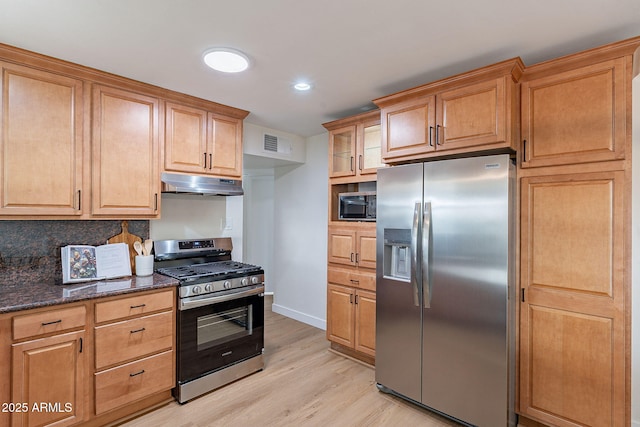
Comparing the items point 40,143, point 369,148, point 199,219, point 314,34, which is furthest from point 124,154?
point 369,148

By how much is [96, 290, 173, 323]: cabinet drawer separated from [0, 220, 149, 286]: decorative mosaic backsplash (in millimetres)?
614

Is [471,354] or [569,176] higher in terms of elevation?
[569,176]

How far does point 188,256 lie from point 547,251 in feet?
9.68

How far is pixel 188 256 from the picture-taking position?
312 centimetres

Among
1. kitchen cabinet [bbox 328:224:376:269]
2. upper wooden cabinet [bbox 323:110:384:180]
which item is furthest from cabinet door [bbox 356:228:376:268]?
upper wooden cabinet [bbox 323:110:384:180]

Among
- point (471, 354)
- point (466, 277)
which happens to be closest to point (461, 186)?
point (466, 277)

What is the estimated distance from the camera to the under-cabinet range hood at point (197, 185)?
2684 millimetres

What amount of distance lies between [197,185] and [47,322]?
4.55 feet

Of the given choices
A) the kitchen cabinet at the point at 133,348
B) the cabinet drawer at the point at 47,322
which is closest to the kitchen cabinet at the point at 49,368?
the cabinet drawer at the point at 47,322

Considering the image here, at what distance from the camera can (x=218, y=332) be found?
8.84 feet

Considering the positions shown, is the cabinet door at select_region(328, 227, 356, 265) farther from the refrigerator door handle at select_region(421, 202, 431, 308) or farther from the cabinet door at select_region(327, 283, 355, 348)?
the refrigerator door handle at select_region(421, 202, 431, 308)

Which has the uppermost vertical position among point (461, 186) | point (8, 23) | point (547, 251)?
point (8, 23)

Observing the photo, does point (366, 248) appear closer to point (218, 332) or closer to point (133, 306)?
point (218, 332)

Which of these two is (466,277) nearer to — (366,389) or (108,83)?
(366,389)
